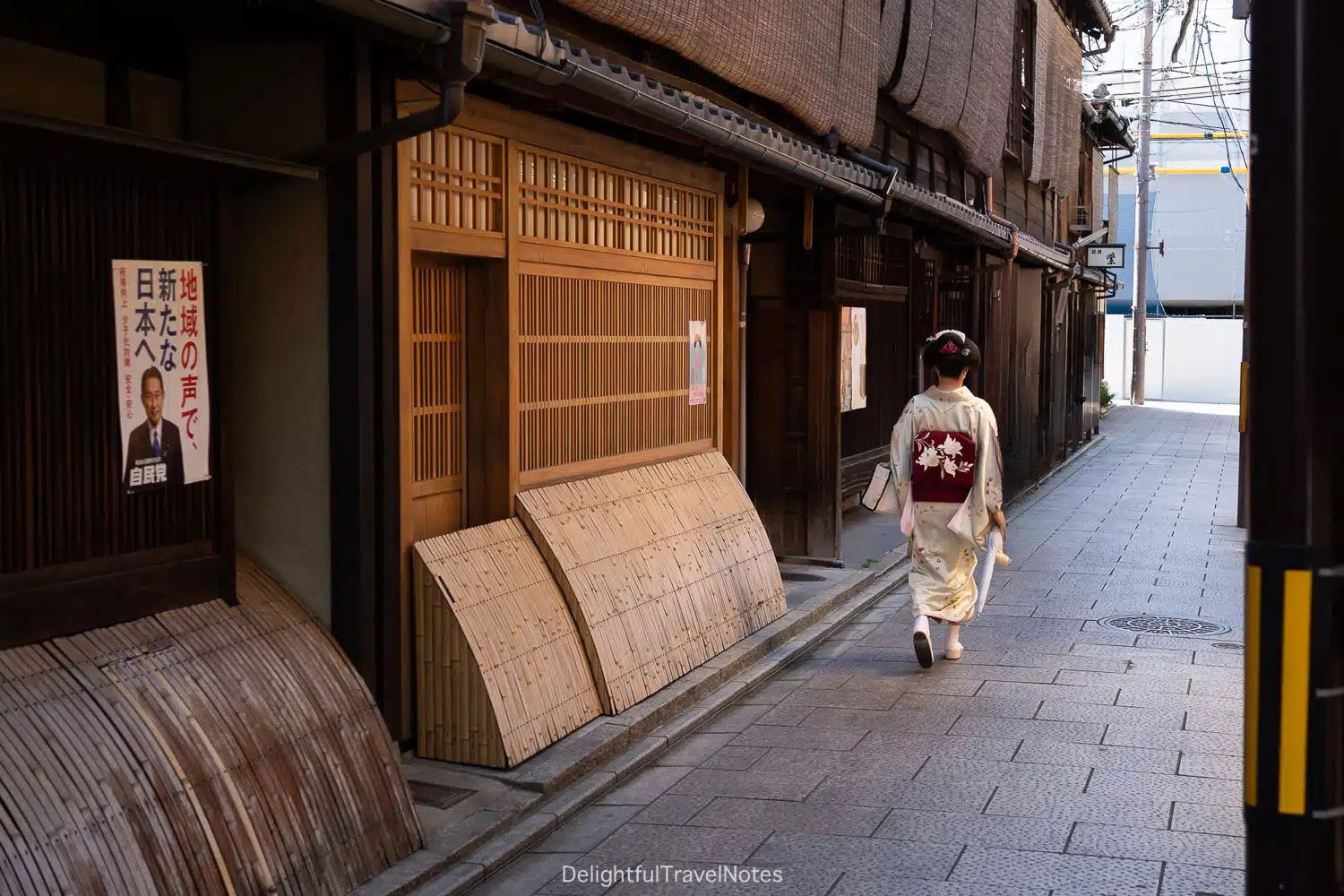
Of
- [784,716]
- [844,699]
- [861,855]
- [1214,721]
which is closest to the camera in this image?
[861,855]

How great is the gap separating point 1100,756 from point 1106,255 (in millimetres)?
24878

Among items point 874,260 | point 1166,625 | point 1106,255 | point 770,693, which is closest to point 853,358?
point 874,260

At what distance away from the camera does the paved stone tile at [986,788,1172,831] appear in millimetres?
7285

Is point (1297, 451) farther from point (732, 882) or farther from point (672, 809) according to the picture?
point (672, 809)

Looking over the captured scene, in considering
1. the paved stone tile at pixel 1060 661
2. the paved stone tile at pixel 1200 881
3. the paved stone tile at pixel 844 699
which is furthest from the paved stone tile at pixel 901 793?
the paved stone tile at pixel 1060 661

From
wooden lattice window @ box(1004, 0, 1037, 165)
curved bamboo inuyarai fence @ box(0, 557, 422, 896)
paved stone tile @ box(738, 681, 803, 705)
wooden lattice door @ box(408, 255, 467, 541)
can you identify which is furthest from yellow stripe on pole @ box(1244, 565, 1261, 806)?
wooden lattice window @ box(1004, 0, 1037, 165)

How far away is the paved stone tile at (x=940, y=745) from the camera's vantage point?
27.9ft

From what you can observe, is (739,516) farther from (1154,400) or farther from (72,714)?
(1154,400)

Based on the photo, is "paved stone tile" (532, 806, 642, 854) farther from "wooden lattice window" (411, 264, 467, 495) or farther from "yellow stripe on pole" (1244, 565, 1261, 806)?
"yellow stripe on pole" (1244, 565, 1261, 806)

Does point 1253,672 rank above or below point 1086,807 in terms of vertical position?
above

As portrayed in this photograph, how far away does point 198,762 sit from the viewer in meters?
5.61

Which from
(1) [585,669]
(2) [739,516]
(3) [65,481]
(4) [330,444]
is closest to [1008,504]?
(2) [739,516]

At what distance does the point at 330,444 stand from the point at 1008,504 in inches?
645

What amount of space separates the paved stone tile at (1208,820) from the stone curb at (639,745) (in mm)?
2945
